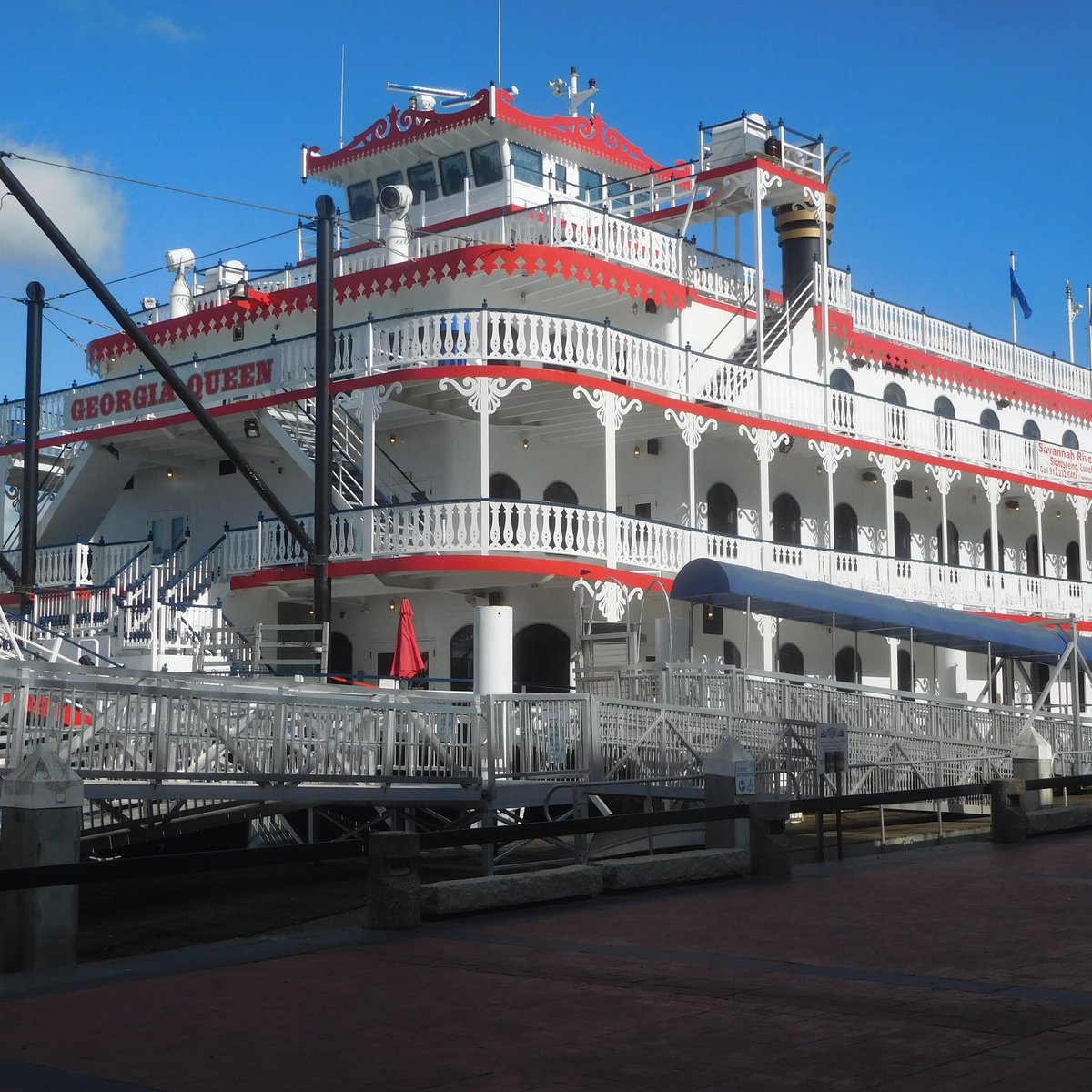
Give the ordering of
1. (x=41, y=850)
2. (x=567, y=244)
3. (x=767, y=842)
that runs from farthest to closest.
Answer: (x=567, y=244) → (x=767, y=842) → (x=41, y=850)

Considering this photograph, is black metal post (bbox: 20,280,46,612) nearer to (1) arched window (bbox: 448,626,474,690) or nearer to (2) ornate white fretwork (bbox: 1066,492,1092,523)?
(1) arched window (bbox: 448,626,474,690)

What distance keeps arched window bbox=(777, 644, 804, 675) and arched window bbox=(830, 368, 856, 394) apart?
5986 millimetres

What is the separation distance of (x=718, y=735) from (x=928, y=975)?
36.7 ft

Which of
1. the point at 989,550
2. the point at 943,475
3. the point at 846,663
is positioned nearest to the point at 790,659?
the point at 846,663

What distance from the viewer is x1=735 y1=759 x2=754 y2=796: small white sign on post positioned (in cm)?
1401

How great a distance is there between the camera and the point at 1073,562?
124 feet

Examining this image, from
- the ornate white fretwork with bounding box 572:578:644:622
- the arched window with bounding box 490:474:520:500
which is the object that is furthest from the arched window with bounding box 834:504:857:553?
the ornate white fretwork with bounding box 572:578:644:622

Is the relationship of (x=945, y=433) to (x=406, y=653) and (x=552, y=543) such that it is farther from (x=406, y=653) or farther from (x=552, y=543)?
(x=406, y=653)

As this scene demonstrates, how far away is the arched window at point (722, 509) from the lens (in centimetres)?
2775

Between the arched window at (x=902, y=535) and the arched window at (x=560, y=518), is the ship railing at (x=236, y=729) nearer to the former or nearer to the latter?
the arched window at (x=560, y=518)

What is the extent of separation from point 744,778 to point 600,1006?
6904 mm

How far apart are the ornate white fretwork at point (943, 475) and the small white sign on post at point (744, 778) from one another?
1720 cm

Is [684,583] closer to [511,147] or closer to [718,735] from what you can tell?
[718,735]

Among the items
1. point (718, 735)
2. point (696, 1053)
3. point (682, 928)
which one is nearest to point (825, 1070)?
point (696, 1053)
